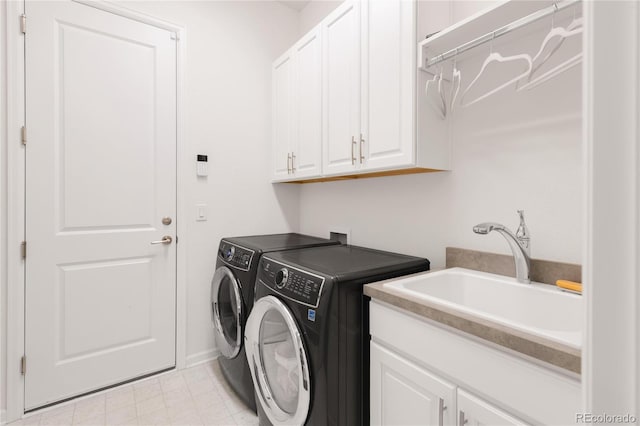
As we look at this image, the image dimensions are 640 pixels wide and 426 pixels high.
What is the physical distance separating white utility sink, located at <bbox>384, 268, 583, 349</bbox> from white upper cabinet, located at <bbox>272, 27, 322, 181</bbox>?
3.24ft

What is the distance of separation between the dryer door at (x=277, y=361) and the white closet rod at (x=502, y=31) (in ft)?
4.18

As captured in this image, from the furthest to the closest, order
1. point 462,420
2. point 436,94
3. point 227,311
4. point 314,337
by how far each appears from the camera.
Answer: point 227,311 < point 436,94 < point 314,337 < point 462,420

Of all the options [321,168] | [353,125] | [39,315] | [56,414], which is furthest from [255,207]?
[56,414]

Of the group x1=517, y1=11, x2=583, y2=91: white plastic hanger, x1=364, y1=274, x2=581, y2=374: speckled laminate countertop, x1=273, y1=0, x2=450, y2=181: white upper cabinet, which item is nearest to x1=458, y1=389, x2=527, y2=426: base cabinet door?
x1=364, y1=274, x2=581, y2=374: speckled laminate countertop

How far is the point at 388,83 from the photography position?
150cm

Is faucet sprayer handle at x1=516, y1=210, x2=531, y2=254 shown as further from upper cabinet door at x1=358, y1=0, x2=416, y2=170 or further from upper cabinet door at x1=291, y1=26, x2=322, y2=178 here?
upper cabinet door at x1=291, y1=26, x2=322, y2=178

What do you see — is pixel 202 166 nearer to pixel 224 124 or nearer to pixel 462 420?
pixel 224 124

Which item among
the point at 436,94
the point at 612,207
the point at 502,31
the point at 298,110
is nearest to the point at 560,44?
the point at 502,31

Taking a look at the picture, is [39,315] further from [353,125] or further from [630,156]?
[630,156]

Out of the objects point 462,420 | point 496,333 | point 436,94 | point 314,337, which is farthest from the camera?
point 436,94

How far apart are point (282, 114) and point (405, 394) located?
6.49 ft

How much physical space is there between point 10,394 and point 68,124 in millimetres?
1516

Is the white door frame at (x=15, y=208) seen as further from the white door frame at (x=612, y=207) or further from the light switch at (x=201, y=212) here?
the white door frame at (x=612, y=207)

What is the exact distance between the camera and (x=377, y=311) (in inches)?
47.6
